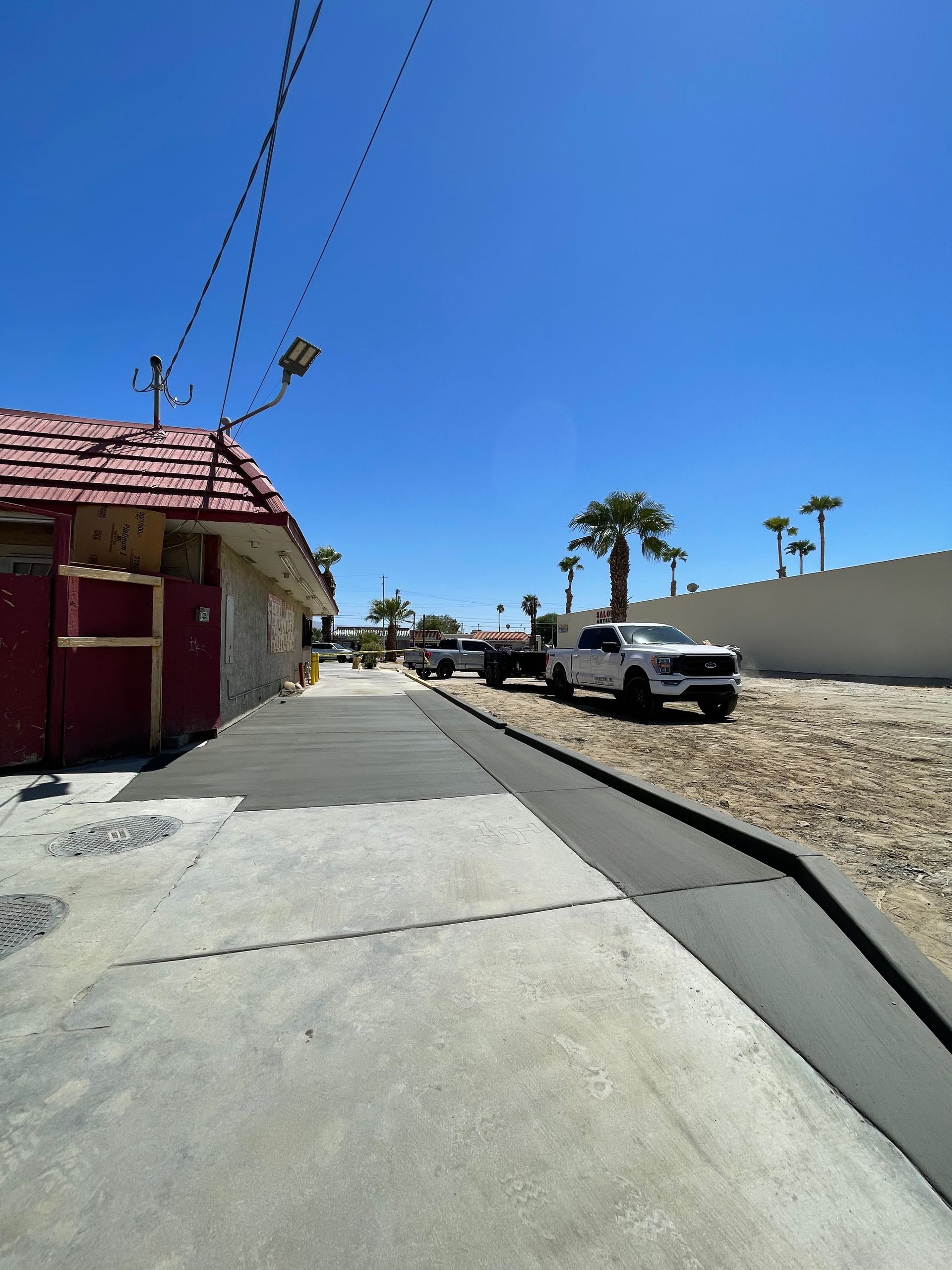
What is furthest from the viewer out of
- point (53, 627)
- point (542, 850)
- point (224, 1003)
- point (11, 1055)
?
point (53, 627)

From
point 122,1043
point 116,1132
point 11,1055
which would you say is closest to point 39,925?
point 11,1055

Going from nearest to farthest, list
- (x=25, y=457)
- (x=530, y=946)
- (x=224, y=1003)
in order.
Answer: (x=224, y=1003) < (x=530, y=946) < (x=25, y=457)

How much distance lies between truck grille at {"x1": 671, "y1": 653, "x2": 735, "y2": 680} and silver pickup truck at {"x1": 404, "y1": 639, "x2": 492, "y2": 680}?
593 inches

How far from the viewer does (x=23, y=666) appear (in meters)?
5.57

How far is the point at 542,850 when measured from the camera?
12.5 feet

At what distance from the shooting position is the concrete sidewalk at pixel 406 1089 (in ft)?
4.59

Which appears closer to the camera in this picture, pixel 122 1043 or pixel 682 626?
pixel 122 1043

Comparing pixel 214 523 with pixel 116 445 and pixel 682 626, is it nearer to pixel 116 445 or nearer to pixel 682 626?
pixel 116 445

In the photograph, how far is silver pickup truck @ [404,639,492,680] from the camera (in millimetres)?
25453

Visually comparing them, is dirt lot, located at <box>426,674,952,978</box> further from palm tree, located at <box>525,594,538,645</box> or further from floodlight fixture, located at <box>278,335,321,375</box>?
palm tree, located at <box>525,594,538,645</box>

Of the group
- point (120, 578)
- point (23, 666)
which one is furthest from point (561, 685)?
point (23, 666)

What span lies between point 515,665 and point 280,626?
288 inches

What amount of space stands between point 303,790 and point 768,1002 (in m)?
4.06

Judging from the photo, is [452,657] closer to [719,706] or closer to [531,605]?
[719,706]
